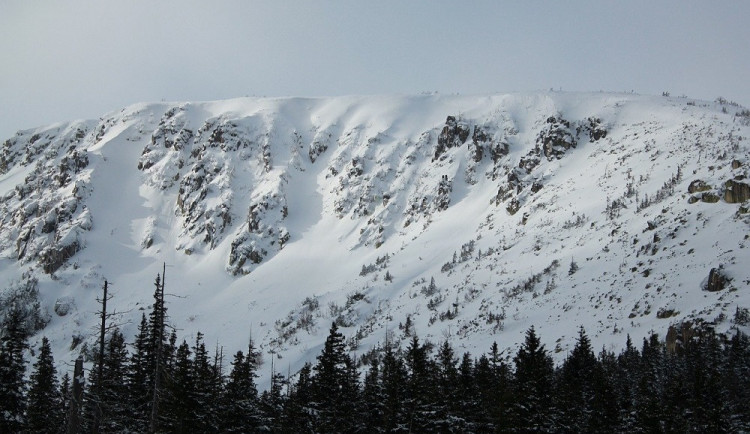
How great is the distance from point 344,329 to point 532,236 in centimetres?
4339

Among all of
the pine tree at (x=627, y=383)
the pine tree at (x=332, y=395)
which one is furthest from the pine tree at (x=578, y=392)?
the pine tree at (x=332, y=395)

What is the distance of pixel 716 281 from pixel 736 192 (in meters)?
25.8

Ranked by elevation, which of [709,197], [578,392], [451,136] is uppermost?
[451,136]

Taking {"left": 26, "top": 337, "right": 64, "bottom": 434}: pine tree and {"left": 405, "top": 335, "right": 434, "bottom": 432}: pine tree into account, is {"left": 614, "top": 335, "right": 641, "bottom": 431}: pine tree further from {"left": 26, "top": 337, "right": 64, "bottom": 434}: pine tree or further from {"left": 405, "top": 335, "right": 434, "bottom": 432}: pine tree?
{"left": 26, "top": 337, "right": 64, "bottom": 434}: pine tree

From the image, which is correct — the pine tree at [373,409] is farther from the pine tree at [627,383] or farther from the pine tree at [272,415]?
the pine tree at [627,383]

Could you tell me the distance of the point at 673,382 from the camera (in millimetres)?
56594

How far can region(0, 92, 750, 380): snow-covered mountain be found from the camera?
93.2 metres

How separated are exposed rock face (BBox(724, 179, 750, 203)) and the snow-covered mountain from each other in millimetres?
196

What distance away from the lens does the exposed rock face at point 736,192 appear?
325 feet

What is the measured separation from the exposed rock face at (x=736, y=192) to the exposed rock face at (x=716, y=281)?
908 inches

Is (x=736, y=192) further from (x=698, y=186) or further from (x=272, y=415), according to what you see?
(x=272, y=415)

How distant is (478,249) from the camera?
439 feet

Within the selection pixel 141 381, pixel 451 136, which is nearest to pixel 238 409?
pixel 141 381

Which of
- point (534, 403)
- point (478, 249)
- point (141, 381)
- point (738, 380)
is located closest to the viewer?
point (534, 403)
